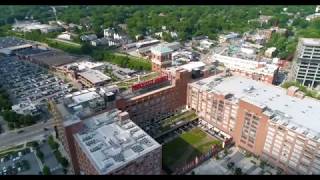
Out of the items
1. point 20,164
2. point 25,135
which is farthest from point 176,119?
point 25,135

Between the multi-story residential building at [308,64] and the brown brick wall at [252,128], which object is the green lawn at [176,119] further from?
the multi-story residential building at [308,64]

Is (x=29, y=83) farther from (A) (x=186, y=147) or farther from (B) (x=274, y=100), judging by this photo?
(B) (x=274, y=100)

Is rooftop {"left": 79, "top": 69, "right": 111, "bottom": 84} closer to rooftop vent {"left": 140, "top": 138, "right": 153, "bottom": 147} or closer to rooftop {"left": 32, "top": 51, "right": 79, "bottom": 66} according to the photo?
rooftop {"left": 32, "top": 51, "right": 79, "bottom": 66}

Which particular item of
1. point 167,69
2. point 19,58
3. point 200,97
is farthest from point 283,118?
point 19,58

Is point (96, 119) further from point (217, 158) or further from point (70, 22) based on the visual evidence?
point (70, 22)

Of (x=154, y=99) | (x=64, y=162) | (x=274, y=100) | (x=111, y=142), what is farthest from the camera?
(x=154, y=99)

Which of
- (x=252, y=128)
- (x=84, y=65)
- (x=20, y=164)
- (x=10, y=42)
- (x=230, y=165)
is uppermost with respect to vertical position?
(x=252, y=128)
